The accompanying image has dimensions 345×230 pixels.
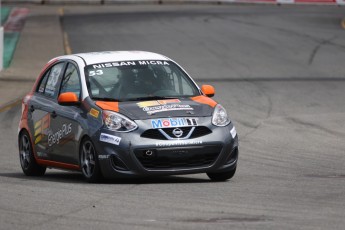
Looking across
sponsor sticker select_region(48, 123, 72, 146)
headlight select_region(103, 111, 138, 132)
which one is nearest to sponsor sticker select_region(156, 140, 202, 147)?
headlight select_region(103, 111, 138, 132)

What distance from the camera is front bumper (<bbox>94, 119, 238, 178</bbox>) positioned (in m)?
11.4

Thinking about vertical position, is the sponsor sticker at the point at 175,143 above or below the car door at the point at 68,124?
above

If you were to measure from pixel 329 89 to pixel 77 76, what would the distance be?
38.0 ft

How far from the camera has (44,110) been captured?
1313 centimetres

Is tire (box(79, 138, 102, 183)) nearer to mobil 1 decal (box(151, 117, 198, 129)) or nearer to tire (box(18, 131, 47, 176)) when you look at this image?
mobil 1 decal (box(151, 117, 198, 129))

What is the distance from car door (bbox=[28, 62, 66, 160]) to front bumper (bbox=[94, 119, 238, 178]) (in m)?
1.54

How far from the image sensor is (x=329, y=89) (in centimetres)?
2339

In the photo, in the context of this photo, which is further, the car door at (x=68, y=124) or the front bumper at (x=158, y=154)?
the car door at (x=68, y=124)

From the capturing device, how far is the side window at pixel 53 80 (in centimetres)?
1316

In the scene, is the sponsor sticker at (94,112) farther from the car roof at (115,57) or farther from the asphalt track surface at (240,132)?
the car roof at (115,57)

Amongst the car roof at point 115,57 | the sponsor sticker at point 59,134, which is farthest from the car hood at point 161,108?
the car roof at point 115,57

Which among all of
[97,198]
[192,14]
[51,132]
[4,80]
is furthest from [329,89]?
[192,14]

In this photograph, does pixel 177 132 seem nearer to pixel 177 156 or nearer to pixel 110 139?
pixel 177 156

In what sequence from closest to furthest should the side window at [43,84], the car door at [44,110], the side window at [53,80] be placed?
the car door at [44,110] → the side window at [53,80] → the side window at [43,84]
